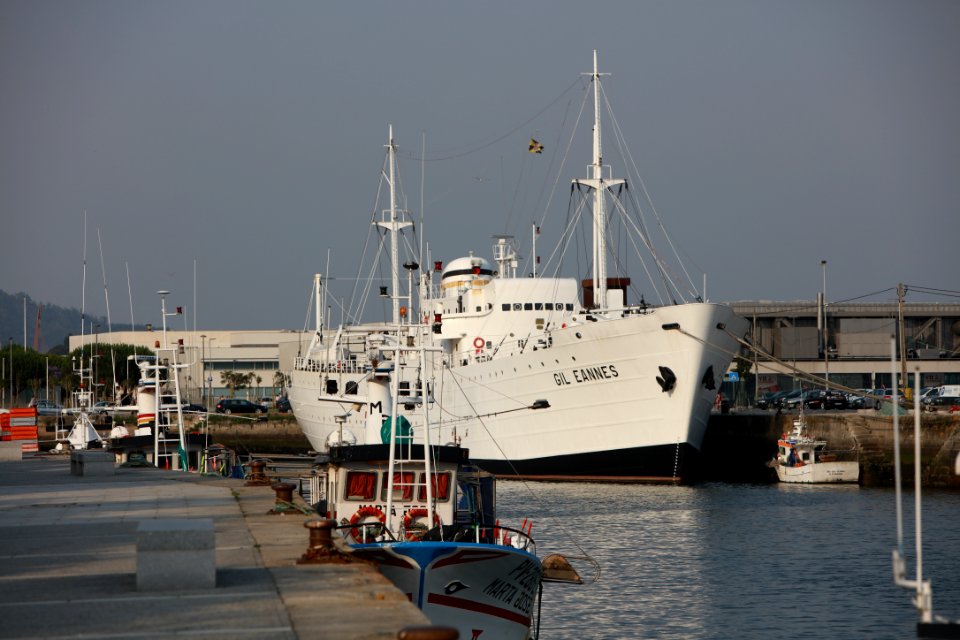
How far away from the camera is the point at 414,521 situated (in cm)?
1992

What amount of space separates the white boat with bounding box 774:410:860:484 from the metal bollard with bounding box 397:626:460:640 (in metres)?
43.8

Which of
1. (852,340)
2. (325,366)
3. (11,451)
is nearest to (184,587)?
(11,451)

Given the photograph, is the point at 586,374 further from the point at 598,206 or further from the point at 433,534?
the point at 433,534

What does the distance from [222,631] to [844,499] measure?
3687 cm

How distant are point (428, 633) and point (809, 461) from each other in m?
44.5

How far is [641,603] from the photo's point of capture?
2464cm

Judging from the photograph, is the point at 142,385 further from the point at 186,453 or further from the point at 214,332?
the point at 214,332

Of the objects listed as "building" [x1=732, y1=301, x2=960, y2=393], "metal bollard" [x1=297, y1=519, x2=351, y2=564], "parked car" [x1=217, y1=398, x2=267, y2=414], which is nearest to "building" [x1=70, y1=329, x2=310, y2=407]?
"parked car" [x1=217, y1=398, x2=267, y2=414]

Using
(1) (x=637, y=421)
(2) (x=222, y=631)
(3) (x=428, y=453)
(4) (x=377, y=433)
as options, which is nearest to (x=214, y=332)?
(1) (x=637, y=421)

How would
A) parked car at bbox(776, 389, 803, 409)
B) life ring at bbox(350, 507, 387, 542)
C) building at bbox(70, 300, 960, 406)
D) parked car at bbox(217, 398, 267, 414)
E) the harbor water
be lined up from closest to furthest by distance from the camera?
life ring at bbox(350, 507, 387, 542) → the harbor water → parked car at bbox(776, 389, 803, 409) → building at bbox(70, 300, 960, 406) → parked car at bbox(217, 398, 267, 414)

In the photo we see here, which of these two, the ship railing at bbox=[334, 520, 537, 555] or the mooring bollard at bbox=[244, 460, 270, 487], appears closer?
the ship railing at bbox=[334, 520, 537, 555]

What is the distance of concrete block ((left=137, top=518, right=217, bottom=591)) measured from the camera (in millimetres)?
11695

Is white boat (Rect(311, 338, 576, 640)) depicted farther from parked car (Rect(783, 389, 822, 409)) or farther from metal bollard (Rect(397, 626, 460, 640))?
parked car (Rect(783, 389, 822, 409))

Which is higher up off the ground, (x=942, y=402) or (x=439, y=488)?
(x=942, y=402)
